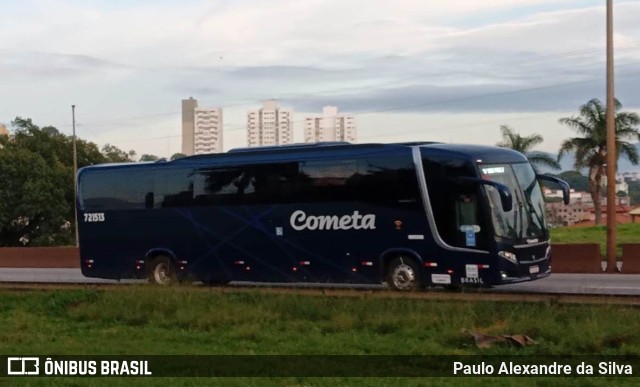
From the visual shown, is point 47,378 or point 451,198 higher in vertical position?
point 451,198

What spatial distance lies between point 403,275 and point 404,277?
0.05 m

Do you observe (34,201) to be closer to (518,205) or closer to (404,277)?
(404,277)

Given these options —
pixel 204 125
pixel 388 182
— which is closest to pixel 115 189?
pixel 388 182

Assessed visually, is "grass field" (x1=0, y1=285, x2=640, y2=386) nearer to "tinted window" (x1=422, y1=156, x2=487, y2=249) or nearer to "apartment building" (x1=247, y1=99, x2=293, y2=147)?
"tinted window" (x1=422, y1=156, x2=487, y2=249)

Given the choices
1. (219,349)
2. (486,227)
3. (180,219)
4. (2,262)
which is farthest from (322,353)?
(2,262)

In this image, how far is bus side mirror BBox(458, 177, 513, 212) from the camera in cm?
2008

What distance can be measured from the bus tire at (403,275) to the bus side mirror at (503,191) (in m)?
2.24

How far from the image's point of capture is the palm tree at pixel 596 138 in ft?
185

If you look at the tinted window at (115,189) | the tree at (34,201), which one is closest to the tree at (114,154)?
the tree at (34,201)

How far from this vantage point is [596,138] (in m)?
57.8

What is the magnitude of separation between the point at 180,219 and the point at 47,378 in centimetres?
1392

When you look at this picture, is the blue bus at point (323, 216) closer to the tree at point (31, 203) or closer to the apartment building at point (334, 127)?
the tree at point (31, 203)

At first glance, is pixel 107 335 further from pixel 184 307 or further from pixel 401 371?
pixel 401 371

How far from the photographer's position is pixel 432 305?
16641 millimetres
